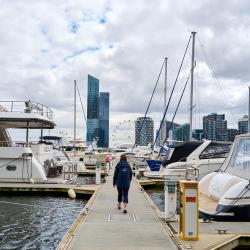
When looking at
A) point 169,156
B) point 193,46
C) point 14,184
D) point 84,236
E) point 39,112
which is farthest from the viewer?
point 193,46

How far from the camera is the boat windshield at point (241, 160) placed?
548 inches

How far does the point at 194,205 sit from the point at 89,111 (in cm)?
10039

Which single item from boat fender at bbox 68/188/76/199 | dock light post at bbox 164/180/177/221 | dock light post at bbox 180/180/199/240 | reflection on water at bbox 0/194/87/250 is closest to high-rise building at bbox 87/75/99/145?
boat fender at bbox 68/188/76/199

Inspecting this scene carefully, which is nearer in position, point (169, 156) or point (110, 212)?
point (110, 212)

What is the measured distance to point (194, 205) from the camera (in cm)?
915

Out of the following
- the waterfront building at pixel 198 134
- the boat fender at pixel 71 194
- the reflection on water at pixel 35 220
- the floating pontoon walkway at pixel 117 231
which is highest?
the waterfront building at pixel 198 134

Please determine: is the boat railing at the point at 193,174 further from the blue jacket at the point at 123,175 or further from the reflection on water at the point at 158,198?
the blue jacket at the point at 123,175

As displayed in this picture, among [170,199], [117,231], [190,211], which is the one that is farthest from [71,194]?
[190,211]

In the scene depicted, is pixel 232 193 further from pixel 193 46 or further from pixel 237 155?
pixel 193 46

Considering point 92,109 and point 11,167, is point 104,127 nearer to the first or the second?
point 92,109

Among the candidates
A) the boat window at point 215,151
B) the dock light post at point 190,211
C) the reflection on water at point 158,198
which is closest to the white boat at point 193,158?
the boat window at point 215,151

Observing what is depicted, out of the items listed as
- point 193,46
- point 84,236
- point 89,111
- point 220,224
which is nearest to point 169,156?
point 193,46

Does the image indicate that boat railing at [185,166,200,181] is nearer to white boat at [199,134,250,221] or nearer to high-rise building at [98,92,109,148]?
white boat at [199,134,250,221]

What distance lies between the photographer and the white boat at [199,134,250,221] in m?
12.0
